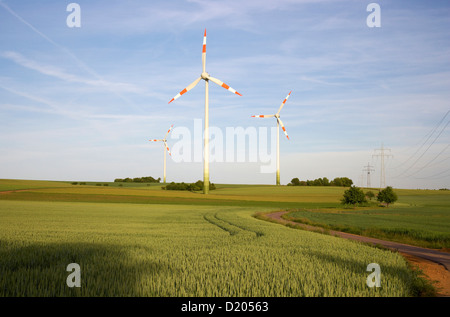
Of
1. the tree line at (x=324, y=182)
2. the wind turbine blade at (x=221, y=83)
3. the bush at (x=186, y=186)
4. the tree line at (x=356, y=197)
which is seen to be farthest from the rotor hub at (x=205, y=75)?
the tree line at (x=324, y=182)

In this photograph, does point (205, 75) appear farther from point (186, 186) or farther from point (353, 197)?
point (186, 186)

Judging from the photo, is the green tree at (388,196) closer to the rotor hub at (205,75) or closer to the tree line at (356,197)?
the tree line at (356,197)

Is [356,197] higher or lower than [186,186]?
lower

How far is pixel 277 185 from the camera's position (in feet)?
468

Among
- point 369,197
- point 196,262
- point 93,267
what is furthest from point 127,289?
point 369,197

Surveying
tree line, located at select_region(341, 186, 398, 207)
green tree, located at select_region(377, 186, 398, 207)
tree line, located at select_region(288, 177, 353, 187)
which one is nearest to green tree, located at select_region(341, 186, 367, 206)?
tree line, located at select_region(341, 186, 398, 207)

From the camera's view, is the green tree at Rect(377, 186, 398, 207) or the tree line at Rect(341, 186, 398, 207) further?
the green tree at Rect(377, 186, 398, 207)

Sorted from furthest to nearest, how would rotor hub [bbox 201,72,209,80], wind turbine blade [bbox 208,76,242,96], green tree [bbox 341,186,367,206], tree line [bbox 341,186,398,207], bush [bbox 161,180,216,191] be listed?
bush [bbox 161,180,216,191], tree line [bbox 341,186,398,207], green tree [bbox 341,186,367,206], rotor hub [bbox 201,72,209,80], wind turbine blade [bbox 208,76,242,96]

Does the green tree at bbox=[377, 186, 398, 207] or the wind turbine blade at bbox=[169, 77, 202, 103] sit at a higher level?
the wind turbine blade at bbox=[169, 77, 202, 103]

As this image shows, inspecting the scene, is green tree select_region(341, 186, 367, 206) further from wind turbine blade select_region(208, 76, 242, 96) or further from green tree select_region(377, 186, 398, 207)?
wind turbine blade select_region(208, 76, 242, 96)

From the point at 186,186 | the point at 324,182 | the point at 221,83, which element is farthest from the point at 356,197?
the point at 324,182

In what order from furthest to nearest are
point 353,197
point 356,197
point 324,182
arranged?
point 324,182, point 356,197, point 353,197

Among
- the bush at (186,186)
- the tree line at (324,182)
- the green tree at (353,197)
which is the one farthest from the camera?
the tree line at (324,182)
